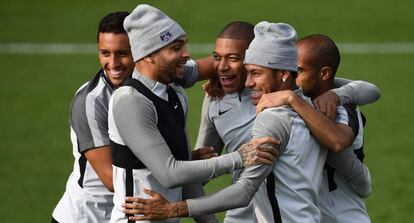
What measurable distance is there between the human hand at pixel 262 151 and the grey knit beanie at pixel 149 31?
2.71 feet

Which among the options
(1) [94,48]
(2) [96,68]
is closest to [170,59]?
(2) [96,68]

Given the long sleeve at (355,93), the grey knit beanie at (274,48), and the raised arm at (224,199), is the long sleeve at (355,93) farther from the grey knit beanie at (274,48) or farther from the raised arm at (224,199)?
the raised arm at (224,199)

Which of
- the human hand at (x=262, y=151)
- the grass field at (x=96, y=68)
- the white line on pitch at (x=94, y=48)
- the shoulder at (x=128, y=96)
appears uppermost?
the shoulder at (x=128, y=96)

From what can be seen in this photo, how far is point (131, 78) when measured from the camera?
692 cm

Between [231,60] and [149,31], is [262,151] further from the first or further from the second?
[231,60]

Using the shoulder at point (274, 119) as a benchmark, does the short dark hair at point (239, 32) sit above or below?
above

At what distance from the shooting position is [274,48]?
680cm

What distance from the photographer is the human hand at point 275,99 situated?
675cm

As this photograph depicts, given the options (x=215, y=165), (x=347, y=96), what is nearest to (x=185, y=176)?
(x=215, y=165)

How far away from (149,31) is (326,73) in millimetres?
1392

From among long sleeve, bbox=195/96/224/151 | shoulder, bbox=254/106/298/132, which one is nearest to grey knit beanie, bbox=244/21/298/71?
shoulder, bbox=254/106/298/132

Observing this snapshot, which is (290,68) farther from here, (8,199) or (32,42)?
(32,42)

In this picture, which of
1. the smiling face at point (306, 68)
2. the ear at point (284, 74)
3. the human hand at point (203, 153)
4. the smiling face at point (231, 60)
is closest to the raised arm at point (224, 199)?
the ear at point (284, 74)

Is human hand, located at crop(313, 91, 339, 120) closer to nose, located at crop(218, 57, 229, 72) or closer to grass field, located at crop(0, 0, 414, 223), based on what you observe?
nose, located at crop(218, 57, 229, 72)
